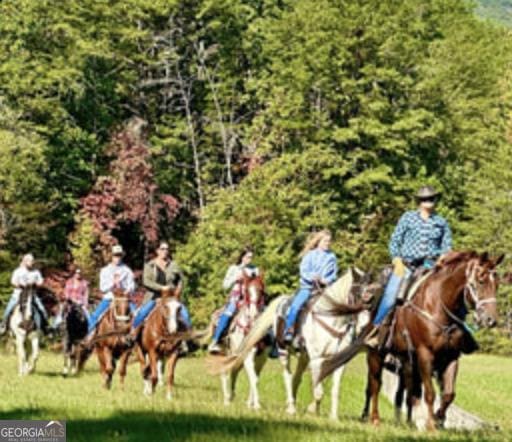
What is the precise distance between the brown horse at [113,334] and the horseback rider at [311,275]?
4.75 metres

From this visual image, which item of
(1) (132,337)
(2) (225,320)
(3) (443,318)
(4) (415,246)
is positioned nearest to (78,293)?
(1) (132,337)

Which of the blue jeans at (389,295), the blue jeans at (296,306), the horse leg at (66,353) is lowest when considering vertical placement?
the horse leg at (66,353)

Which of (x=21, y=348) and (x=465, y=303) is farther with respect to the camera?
(x=21, y=348)

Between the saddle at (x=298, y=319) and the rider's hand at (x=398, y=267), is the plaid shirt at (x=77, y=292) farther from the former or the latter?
the rider's hand at (x=398, y=267)

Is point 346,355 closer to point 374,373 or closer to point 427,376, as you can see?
point 374,373

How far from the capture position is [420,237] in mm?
15328

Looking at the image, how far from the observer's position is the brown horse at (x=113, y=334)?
74.0 feet

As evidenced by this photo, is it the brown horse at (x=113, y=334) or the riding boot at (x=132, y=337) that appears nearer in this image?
the riding boot at (x=132, y=337)

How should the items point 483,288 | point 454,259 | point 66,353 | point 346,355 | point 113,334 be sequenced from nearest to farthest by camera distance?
1. point 483,288
2. point 454,259
3. point 346,355
4. point 113,334
5. point 66,353

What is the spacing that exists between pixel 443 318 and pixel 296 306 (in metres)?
4.72

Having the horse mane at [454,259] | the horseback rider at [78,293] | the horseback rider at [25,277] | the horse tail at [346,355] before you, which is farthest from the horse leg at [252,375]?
the horseback rider at [78,293]

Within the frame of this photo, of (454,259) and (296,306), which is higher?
(454,259)

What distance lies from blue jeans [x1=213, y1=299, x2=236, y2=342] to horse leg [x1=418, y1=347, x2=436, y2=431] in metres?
7.48

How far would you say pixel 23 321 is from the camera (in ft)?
88.8
